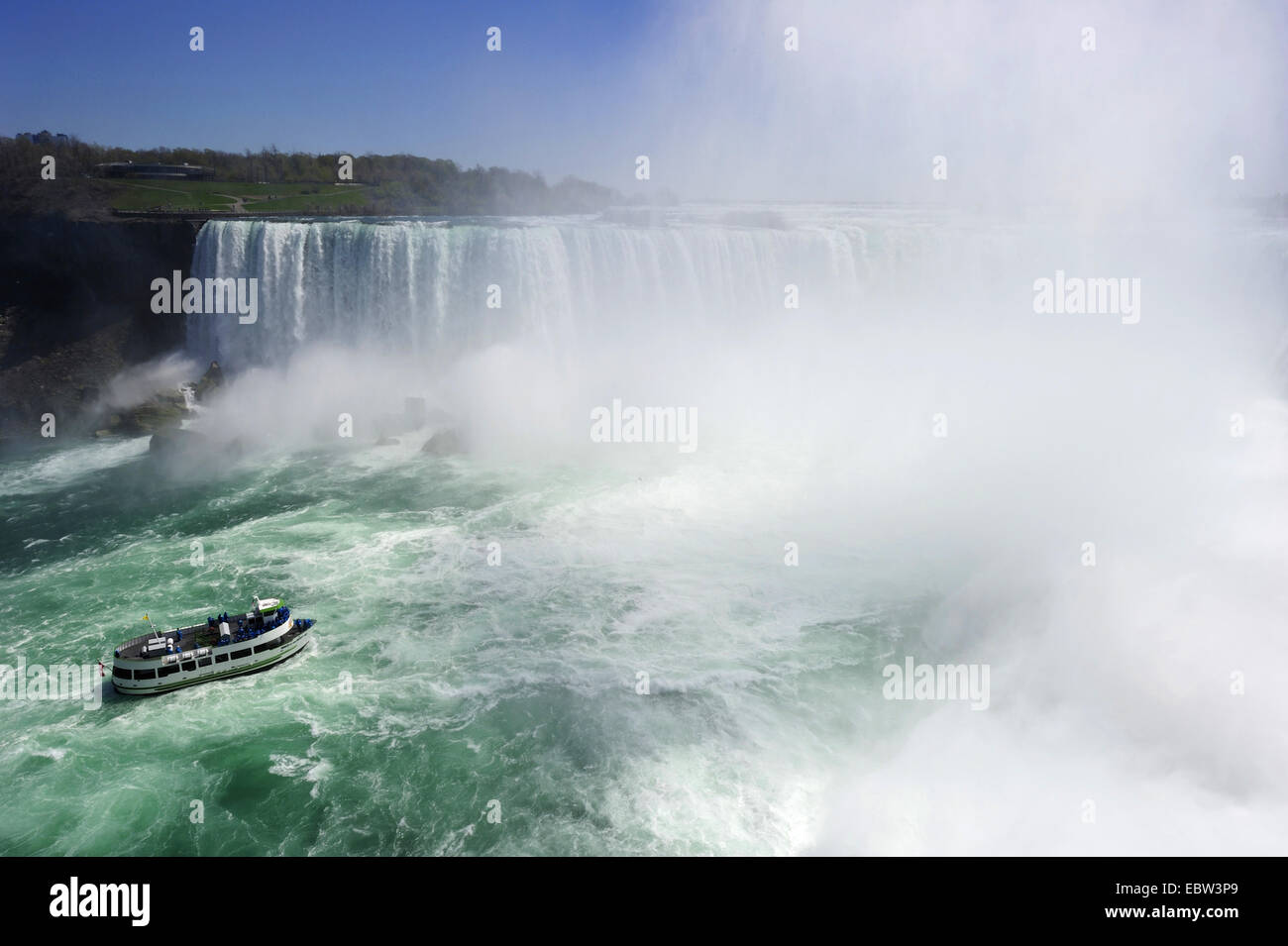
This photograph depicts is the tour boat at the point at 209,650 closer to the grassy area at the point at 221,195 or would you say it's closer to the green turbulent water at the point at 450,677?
the green turbulent water at the point at 450,677

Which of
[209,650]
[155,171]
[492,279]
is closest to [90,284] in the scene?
[155,171]

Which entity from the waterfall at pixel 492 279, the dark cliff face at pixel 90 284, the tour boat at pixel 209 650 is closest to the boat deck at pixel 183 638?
the tour boat at pixel 209 650

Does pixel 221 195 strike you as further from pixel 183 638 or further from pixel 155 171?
pixel 183 638

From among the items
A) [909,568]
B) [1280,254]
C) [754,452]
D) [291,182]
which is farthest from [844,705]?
[291,182]

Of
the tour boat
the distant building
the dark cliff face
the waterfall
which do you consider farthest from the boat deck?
the distant building

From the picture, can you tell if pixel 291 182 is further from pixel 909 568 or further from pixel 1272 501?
pixel 1272 501

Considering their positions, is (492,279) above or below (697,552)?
above
